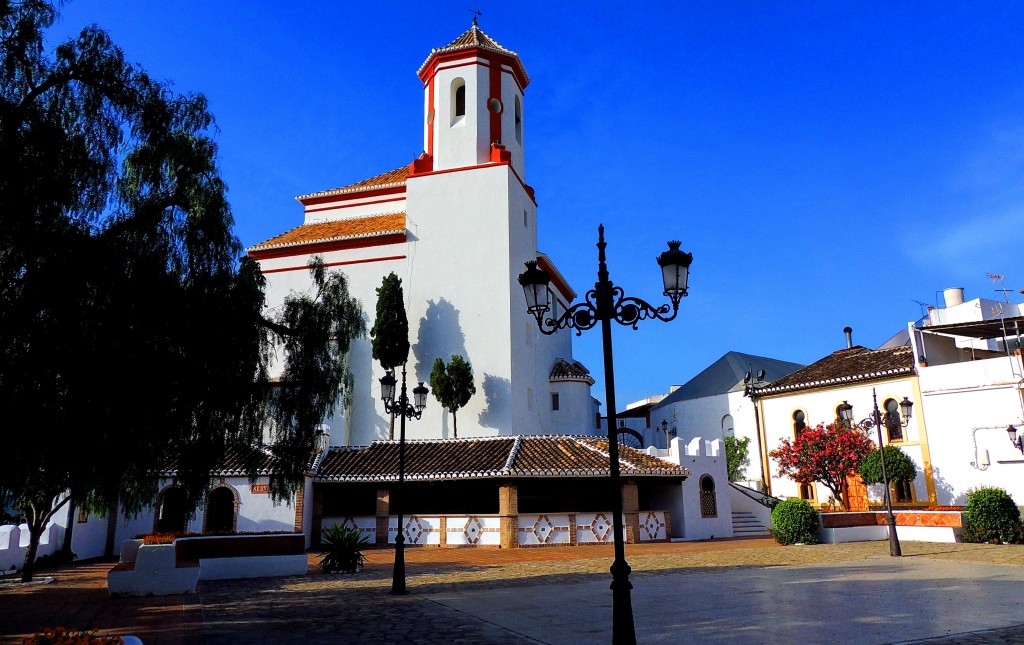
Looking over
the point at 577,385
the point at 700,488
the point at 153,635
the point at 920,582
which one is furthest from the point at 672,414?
the point at 153,635

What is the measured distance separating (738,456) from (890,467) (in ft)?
32.4

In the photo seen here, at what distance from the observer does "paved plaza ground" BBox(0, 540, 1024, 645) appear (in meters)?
8.29

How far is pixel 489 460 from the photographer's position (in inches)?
926

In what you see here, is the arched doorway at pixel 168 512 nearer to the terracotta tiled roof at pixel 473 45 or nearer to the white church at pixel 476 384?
the white church at pixel 476 384

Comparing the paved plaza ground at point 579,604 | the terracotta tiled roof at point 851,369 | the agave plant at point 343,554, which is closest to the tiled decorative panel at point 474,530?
the paved plaza ground at point 579,604

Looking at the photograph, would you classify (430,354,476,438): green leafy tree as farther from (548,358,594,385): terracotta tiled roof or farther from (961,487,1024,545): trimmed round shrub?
(961,487,1024,545): trimmed round shrub

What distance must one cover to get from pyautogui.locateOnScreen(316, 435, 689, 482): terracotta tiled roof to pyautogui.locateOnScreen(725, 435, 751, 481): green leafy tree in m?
11.8

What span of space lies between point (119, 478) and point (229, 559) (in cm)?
781

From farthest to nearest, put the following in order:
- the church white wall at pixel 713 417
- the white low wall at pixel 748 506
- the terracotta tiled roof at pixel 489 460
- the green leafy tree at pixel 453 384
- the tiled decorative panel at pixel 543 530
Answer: the church white wall at pixel 713 417 → the green leafy tree at pixel 453 384 → the white low wall at pixel 748 506 → the terracotta tiled roof at pixel 489 460 → the tiled decorative panel at pixel 543 530

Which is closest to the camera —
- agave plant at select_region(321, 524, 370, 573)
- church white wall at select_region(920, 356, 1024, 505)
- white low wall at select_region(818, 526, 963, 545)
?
agave plant at select_region(321, 524, 370, 573)

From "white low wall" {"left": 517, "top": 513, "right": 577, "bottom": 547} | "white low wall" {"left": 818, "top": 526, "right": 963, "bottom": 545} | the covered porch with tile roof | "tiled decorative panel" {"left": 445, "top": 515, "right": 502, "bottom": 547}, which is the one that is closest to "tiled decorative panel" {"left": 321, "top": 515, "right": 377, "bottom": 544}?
the covered porch with tile roof

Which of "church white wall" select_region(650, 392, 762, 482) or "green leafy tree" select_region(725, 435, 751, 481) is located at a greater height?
"church white wall" select_region(650, 392, 762, 482)

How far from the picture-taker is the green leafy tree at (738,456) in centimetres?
3472

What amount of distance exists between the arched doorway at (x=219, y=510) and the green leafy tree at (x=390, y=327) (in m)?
7.90
